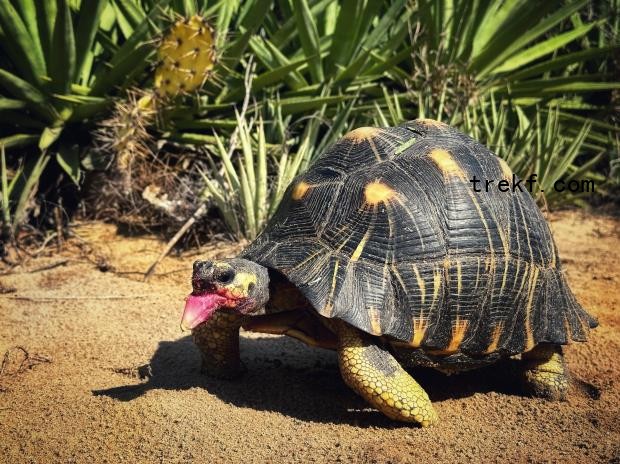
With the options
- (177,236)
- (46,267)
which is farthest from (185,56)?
(46,267)

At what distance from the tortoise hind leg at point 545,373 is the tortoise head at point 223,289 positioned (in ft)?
4.97

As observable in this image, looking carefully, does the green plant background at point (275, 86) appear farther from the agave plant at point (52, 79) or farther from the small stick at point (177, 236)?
the small stick at point (177, 236)

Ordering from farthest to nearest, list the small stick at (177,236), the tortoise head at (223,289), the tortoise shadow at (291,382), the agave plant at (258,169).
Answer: the agave plant at (258,169)
the small stick at (177,236)
the tortoise shadow at (291,382)
the tortoise head at (223,289)

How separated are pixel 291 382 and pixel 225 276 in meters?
0.95

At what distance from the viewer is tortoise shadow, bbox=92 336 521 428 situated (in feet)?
11.5

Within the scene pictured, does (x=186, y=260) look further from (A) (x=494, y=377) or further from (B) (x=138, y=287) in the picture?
(A) (x=494, y=377)

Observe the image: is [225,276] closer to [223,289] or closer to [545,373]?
[223,289]

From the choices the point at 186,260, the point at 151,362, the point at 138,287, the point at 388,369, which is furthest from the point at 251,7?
the point at 388,369

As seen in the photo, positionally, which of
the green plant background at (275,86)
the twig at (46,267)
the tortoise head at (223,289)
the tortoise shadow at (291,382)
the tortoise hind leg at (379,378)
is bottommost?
the twig at (46,267)

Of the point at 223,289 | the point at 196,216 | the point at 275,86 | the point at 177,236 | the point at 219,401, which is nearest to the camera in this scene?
the point at 223,289

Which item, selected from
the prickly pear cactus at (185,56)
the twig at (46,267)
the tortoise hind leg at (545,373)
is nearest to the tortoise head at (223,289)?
the tortoise hind leg at (545,373)

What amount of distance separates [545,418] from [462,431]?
489 millimetres

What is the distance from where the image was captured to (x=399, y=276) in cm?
318

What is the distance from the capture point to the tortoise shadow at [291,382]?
3.49 metres
